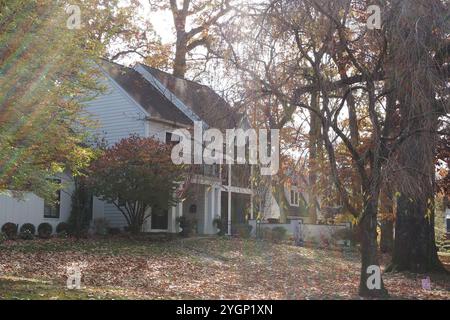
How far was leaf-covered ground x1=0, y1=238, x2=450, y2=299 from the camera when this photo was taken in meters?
12.2

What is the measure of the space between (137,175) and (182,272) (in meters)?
7.04

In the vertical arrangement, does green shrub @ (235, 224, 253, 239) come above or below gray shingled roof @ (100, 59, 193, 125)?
below

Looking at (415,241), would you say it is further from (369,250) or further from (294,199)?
(294,199)

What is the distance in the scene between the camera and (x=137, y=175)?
2255 cm

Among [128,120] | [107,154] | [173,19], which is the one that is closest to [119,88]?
[128,120]

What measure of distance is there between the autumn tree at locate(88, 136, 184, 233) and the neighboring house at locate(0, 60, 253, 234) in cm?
129

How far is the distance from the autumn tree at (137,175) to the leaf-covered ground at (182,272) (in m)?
1.80

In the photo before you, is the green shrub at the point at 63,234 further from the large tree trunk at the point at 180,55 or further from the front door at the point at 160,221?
the large tree trunk at the point at 180,55

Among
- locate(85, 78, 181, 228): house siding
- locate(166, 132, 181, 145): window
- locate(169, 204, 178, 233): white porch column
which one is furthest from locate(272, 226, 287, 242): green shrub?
locate(85, 78, 181, 228): house siding

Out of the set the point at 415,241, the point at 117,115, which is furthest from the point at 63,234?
the point at 415,241

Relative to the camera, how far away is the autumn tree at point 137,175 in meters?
22.7

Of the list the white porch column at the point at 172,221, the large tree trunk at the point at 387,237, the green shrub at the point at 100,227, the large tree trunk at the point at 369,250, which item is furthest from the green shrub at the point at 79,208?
the large tree trunk at the point at 369,250

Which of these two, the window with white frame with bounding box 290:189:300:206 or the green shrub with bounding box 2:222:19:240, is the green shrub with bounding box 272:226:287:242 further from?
the window with white frame with bounding box 290:189:300:206

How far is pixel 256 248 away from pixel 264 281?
893cm
